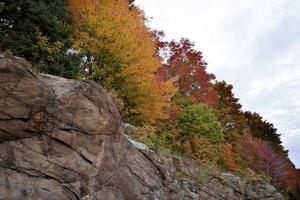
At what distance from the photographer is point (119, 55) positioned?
68.8ft

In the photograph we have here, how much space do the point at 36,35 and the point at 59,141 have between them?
6612mm

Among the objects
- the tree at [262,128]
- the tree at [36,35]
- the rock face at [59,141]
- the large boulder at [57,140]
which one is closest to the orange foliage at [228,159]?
the tree at [36,35]

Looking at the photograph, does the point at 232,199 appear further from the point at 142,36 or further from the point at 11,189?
the point at 11,189

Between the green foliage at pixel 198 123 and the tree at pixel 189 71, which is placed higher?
the tree at pixel 189 71

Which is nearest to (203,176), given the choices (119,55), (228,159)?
(228,159)

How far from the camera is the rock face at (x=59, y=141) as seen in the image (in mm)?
11648

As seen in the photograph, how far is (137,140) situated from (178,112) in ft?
28.8

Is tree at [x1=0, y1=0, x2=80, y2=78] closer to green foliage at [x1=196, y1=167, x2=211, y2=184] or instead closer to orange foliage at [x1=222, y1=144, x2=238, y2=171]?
green foliage at [x1=196, y1=167, x2=211, y2=184]

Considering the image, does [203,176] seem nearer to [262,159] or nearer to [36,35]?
[36,35]

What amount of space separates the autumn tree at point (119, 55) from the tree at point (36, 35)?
6.69 ft

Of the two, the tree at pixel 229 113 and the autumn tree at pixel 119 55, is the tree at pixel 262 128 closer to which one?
the tree at pixel 229 113

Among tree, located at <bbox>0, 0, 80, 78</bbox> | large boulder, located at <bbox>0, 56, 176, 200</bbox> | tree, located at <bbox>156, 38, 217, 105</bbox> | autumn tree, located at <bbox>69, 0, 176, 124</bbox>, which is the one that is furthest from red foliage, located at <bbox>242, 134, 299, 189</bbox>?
large boulder, located at <bbox>0, 56, 176, 200</bbox>

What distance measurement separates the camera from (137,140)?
18859mm

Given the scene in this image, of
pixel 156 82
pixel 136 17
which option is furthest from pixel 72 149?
pixel 136 17
